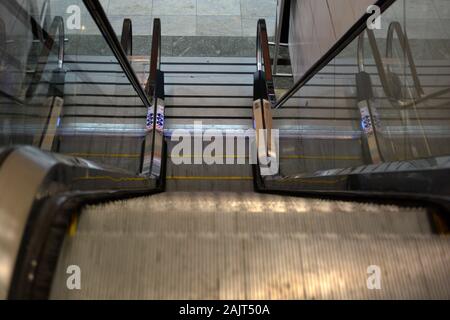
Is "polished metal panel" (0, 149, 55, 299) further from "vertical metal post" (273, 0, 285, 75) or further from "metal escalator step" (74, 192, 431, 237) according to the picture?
"vertical metal post" (273, 0, 285, 75)

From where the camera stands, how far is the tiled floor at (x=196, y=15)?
8.01 meters

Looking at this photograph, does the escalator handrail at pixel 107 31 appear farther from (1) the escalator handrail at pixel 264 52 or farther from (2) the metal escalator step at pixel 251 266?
(1) the escalator handrail at pixel 264 52

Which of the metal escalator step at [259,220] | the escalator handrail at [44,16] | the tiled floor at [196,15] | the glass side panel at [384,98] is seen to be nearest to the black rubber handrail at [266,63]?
the glass side panel at [384,98]

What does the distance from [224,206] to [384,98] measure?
7.72 ft

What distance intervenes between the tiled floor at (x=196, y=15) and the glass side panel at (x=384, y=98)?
15.3ft

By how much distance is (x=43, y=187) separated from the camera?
2.48ft

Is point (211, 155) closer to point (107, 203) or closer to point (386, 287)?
point (107, 203)

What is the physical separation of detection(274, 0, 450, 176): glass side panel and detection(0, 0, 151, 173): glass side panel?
6.76ft

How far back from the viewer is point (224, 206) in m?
1.34

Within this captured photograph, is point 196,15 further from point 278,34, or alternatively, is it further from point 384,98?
point 384,98

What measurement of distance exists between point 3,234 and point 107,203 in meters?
0.67

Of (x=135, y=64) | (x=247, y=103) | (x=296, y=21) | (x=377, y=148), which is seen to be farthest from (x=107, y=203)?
(x=296, y=21)

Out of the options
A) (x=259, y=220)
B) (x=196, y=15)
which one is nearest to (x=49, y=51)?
(x=259, y=220)
